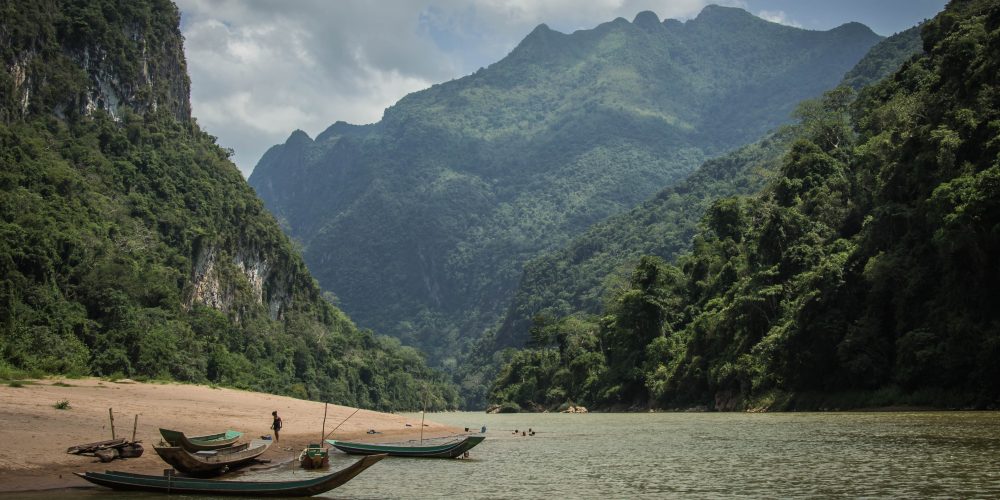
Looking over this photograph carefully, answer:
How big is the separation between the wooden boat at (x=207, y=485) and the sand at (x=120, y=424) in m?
1.06

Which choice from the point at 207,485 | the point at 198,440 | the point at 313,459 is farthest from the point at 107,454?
the point at 313,459

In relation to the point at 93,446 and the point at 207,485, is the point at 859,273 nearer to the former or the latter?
the point at 207,485

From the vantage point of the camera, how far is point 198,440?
25.6m

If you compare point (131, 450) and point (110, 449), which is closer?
point (110, 449)

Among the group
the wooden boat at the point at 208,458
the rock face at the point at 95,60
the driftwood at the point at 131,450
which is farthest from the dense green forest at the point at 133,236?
the wooden boat at the point at 208,458

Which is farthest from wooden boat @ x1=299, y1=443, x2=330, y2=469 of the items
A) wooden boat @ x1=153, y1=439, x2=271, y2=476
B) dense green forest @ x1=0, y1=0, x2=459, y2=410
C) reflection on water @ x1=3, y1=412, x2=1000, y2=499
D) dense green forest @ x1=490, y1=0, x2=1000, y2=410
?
dense green forest @ x1=490, y1=0, x2=1000, y2=410

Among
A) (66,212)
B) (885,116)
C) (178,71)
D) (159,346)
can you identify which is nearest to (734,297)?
(885,116)

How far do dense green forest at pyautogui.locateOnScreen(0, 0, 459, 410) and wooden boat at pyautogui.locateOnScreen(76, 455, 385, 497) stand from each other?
77.7 ft

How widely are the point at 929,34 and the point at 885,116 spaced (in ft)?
24.9

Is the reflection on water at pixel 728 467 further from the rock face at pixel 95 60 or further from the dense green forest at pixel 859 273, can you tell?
the rock face at pixel 95 60

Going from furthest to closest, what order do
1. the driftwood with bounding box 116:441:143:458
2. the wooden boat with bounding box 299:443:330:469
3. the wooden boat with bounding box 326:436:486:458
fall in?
the wooden boat with bounding box 326:436:486:458 → the wooden boat with bounding box 299:443:330:469 → the driftwood with bounding box 116:441:143:458

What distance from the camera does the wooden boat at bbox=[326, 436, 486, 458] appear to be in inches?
1225

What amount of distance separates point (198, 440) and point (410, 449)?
28.4 feet

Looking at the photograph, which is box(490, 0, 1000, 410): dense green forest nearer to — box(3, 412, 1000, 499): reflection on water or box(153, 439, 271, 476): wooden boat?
box(3, 412, 1000, 499): reflection on water
